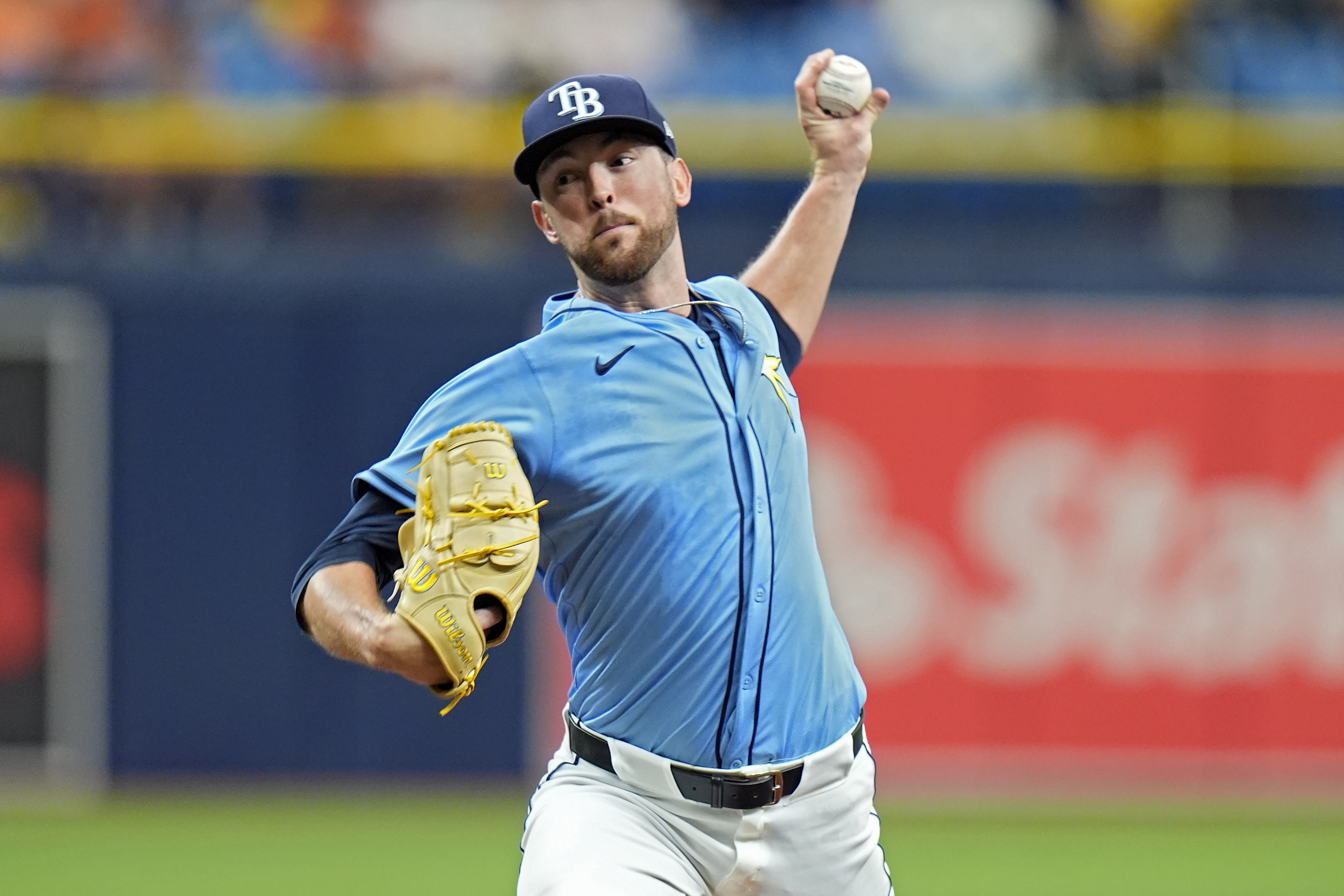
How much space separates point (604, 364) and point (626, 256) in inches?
9.3

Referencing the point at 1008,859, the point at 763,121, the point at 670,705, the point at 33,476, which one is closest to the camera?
the point at 670,705

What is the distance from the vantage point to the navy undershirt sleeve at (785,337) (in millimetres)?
4188

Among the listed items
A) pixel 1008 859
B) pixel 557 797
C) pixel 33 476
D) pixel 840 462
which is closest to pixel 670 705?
pixel 557 797

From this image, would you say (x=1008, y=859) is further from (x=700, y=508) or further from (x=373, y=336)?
(x=700, y=508)

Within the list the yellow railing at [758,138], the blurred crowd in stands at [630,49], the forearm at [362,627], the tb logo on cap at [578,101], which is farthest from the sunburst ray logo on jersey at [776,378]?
the blurred crowd in stands at [630,49]

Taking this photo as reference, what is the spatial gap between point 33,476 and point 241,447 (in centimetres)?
106

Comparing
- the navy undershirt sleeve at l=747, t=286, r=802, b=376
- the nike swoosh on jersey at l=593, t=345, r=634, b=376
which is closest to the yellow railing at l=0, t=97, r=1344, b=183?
the navy undershirt sleeve at l=747, t=286, r=802, b=376

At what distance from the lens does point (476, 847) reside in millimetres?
8453

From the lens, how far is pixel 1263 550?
9.70 m

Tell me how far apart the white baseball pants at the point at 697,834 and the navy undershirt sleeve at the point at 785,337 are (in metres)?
0.95

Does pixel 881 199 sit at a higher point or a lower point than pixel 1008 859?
higher

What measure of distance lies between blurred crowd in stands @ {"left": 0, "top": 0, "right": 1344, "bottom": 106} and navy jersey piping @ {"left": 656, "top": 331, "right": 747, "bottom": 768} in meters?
6.97

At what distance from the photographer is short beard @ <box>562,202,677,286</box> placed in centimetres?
366

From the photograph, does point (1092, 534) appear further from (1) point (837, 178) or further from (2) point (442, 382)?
(1) point (837, 178)
